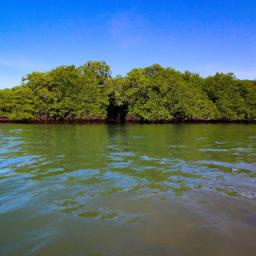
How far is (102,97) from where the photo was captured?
1928 inches

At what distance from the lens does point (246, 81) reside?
198 feet

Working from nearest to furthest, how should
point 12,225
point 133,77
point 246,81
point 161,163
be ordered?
1. point 12,225
2. point 161,163
3. point 133,77
4. point 246,81

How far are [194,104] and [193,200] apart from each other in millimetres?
46444

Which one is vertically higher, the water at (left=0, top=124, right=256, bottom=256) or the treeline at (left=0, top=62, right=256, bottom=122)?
the treeline at (left=0, top=62, right=256, bottom=122)

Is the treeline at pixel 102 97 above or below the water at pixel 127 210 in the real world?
above

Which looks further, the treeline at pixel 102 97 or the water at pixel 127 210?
the treeline at pixel 102 97

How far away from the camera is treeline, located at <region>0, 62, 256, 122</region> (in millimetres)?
46375

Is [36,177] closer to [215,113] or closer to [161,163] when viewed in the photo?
[161,163]

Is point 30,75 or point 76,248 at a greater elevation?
point 30,75

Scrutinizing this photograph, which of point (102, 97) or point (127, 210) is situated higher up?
point (102, 97)

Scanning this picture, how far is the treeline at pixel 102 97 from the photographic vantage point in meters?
46.4

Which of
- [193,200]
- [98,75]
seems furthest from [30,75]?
[193,200]

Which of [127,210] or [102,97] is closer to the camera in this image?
[127,210]

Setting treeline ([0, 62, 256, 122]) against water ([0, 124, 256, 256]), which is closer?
water ([0, 124, 256, 256])
